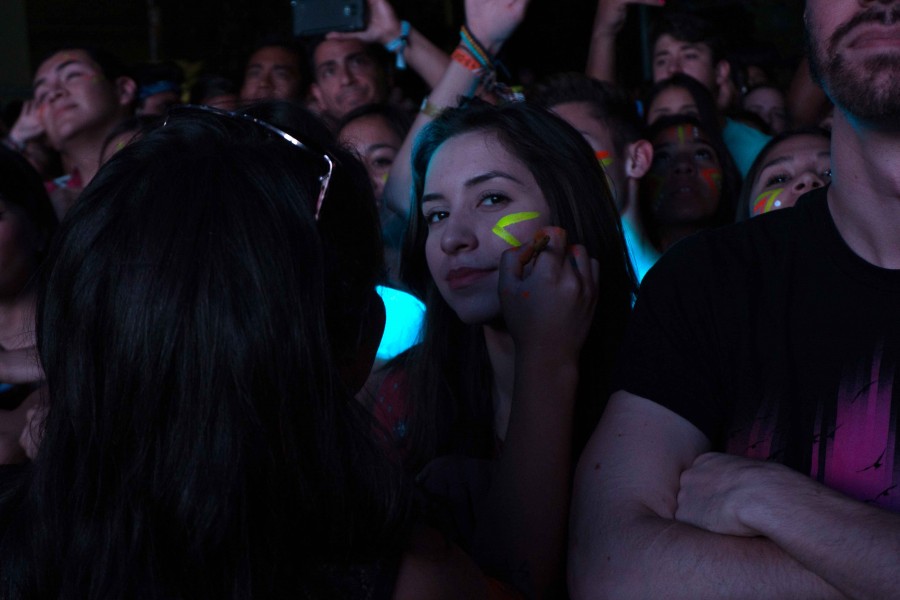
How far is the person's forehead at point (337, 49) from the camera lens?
4629mm

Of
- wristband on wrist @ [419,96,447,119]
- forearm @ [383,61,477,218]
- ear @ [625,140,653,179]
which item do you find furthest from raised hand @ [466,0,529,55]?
ear @ [625,140,653,179]

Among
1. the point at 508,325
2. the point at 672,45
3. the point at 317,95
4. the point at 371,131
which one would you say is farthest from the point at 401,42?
the point at 508,325

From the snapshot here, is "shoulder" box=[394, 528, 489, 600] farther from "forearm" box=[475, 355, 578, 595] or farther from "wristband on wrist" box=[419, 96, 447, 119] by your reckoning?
"wristband on wrist" box=[419, 96, 447, 119]

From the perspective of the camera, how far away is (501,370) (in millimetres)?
2244

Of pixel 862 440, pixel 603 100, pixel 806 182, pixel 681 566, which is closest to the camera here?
pixel 681 566

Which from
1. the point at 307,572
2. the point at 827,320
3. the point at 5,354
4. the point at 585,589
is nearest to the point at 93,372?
the point at 307,572

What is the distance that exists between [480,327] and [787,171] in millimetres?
1347

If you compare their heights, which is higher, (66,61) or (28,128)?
(66,61)

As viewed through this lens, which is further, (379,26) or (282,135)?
(379,26)

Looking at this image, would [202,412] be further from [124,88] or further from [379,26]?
[124,88]

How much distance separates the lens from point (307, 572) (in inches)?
45.8

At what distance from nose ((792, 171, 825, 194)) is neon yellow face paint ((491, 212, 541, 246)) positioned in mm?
1236

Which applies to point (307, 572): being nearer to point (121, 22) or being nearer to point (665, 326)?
point (665, 326)

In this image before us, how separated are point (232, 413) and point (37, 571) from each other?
31cm
